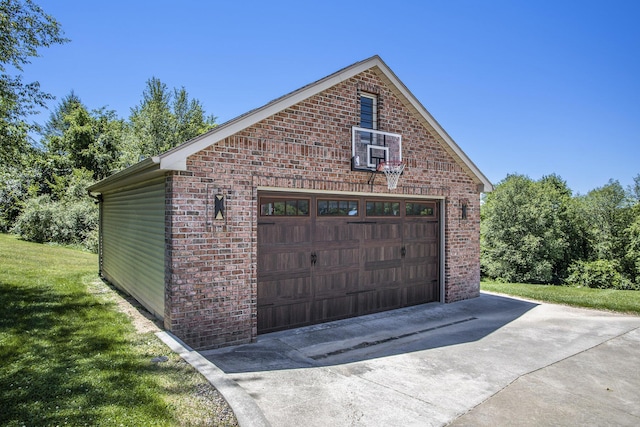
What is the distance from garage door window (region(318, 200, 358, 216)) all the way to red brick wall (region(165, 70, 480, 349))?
0.31 m

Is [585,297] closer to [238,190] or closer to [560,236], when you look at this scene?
[238,190]

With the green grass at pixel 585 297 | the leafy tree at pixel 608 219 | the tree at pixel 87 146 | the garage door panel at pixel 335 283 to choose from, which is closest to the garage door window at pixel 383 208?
the garage door panel at pixel 335 283

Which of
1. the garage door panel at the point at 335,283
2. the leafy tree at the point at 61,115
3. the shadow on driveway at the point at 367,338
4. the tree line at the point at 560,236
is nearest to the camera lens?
the shadow on driveway at the point at 367,338

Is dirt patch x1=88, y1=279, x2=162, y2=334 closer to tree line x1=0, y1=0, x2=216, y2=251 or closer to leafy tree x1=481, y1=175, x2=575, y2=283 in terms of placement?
tree line x1=0, y1=0, x2=216, y2=251

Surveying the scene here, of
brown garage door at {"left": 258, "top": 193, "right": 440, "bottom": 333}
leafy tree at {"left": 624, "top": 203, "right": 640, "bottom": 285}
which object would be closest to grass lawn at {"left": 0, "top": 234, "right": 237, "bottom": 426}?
brown garage door at {"left": 258, "top": 193, "right": 440, "bottom": 333}

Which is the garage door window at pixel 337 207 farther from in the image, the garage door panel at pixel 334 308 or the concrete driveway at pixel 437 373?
the concrete driveway at pixel 437 373

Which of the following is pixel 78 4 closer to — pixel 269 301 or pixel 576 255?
pixel 269 301

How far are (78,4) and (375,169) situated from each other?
9.73m

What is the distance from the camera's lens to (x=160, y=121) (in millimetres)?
28109

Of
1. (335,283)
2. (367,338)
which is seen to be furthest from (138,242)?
(367,338)

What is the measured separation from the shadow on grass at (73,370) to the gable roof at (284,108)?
257cm

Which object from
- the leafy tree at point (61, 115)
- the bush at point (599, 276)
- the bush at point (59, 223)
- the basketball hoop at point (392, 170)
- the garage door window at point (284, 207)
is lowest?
the bush at point (599, 276)

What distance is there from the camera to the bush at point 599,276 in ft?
78.0

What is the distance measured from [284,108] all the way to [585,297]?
9285 millimetres
